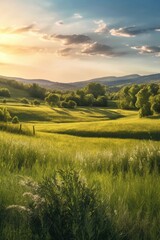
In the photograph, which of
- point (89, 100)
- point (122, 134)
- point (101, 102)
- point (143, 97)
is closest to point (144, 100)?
point (143, 97)

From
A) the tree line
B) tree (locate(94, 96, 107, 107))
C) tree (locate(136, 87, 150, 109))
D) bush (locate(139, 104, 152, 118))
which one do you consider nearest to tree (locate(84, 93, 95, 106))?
tree (locate(94, 96, 107, 107))

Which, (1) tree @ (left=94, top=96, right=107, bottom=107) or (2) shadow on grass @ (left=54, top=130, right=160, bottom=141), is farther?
(1) tree @ (left=94, top=96, right=107, bottom=107)

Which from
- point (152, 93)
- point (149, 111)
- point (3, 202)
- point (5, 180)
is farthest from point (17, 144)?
point (152, 93)

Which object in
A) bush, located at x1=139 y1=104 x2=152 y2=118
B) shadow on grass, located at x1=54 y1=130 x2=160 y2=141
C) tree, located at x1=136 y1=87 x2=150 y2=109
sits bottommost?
shadow on grass, located at x1=54 y1=130 x2=160 y2=141

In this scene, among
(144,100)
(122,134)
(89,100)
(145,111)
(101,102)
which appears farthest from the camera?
(101,102)

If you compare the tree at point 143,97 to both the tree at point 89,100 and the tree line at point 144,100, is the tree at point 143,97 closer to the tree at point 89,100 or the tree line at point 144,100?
the tree line at point 144,100

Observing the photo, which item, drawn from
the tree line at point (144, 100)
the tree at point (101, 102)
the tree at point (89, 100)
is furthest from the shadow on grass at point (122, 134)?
the tree at point (101, 102)

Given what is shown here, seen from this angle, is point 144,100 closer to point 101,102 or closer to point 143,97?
point 143,97

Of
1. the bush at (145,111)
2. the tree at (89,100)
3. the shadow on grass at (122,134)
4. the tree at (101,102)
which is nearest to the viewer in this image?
the shadow on grass at (122,134)

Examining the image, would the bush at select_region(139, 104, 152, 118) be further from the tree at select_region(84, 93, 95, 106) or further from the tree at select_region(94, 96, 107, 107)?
the tree at select_region(94, 96, 107, 107)

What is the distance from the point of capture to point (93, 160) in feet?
39.9

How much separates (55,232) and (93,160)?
21.5 feet

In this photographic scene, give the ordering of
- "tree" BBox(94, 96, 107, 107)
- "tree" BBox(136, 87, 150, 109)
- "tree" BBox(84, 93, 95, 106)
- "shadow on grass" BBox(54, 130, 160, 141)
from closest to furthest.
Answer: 1. "shadow on grass" BBox(54, 130, 160, 141)
2. "tree" BBox(136, 87, 150, 109)
3. "tree" BBox(84, 93, 95, 106)
4. "tree" BBox(94, 96, 107, 107)

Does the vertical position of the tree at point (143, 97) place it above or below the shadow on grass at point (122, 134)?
above
